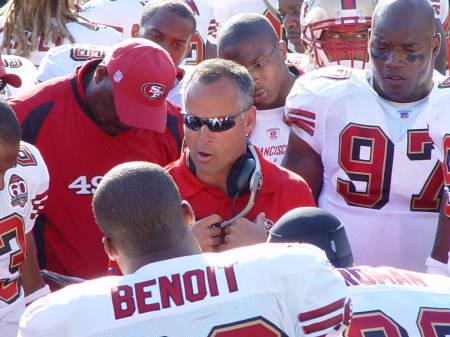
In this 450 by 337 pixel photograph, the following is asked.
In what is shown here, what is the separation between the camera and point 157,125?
10.7ft

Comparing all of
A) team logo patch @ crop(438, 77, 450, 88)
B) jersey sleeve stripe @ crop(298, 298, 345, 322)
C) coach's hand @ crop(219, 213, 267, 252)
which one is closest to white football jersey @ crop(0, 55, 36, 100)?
coach's hand @ crop(219, 213, 267, 252)

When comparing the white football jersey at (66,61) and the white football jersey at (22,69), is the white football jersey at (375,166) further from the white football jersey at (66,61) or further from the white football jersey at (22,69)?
the white football jersey at (22,69)

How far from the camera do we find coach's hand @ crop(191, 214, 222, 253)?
2.62 m

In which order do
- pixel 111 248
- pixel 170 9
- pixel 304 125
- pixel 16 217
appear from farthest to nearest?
pixel 170 9
pixel 304 125
pixel 16 217
pixel 111 248

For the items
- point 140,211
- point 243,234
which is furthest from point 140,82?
point 140,211

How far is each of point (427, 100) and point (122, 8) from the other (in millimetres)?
3304

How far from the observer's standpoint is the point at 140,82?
323 cm

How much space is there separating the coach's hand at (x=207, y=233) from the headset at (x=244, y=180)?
5cm

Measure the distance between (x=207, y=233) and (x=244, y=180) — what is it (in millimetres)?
274

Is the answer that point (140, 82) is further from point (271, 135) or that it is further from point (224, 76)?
point (271, 135)

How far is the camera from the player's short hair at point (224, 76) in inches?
116

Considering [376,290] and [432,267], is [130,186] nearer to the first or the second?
[376,290]

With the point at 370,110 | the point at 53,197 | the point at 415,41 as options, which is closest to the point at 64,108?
the point at 53,197

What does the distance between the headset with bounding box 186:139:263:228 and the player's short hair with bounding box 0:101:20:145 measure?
783 millimetres
